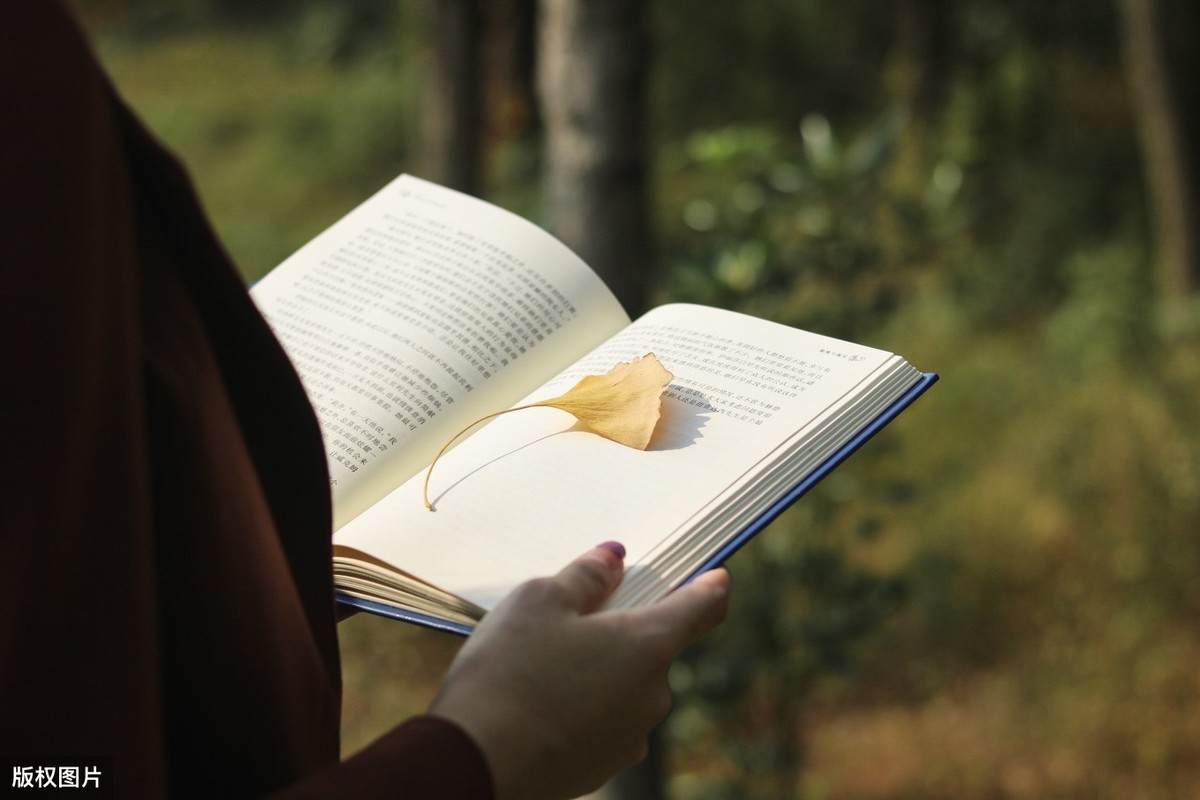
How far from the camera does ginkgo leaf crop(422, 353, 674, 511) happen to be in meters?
1.16

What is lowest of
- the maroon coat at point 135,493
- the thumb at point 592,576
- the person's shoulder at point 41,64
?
the thumb at point 592,576

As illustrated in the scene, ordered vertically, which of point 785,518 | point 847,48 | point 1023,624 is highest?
point 847,48

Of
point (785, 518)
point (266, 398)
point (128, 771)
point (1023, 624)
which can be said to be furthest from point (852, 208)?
point (128, 771)

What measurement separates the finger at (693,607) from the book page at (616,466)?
0.08 meters

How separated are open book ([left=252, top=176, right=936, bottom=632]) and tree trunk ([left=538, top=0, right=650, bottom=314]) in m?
0.44

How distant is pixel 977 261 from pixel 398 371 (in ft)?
13.9

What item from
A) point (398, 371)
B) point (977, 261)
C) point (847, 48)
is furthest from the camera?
point (847, 48)

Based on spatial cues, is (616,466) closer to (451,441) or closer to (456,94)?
(451,441)

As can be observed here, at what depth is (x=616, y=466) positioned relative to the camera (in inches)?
44.6

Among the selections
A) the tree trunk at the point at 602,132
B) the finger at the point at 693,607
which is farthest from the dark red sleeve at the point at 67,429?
the tree trunk at the point at 602,132

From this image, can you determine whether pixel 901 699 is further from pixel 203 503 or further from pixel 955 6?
pixel 955 6

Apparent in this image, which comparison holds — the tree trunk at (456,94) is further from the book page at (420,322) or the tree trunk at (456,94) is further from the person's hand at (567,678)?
the person's hand at (567,678)

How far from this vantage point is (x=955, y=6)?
6898 millimetres

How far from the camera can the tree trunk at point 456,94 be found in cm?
436
